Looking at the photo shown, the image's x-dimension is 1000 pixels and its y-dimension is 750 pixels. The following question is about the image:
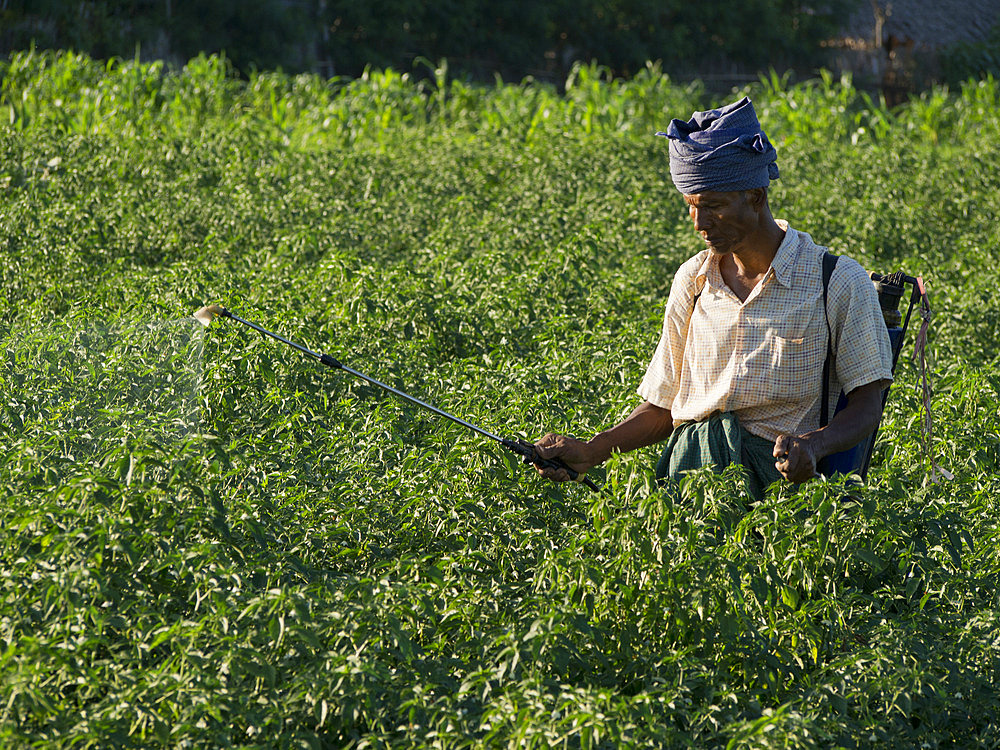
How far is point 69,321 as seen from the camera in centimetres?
477

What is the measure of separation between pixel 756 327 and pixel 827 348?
18 cm

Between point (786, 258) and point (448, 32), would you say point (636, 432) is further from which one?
point (448, 32)

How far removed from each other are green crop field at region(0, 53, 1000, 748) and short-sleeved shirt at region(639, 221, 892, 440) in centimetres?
22

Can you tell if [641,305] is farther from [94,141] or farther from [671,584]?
[94,141]

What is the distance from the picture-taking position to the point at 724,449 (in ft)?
9.64

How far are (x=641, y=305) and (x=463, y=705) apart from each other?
140 inches

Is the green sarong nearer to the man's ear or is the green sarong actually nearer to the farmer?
the farmer

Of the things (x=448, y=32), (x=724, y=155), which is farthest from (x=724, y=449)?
(x=448, y=32)

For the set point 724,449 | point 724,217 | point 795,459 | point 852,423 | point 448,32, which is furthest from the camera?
point 448,32

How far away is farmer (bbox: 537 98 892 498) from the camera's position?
2.75 meters

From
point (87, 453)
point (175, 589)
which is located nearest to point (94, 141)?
point (87, 453)

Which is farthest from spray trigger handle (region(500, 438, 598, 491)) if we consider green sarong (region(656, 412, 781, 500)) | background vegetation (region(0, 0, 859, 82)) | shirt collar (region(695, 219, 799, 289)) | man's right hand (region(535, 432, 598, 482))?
background vegetation (region(0, 0, 859, 82))

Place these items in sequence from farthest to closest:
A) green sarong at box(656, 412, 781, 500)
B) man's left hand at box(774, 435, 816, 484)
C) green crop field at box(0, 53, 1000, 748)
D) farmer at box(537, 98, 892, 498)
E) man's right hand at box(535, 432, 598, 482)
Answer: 1. man's right hand at box(535, 432, 598, 482)
2. green sarong at box(656, 412, 781, 500)
3. farmer at box(537, 98, 892, 498)
4. man's left hand at box(774, 435, 816, 484)
5. green crop field at box(0, 53, 1000, 748)

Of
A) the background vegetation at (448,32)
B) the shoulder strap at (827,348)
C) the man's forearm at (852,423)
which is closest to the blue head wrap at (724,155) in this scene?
the shoulder strap at (827,348)
